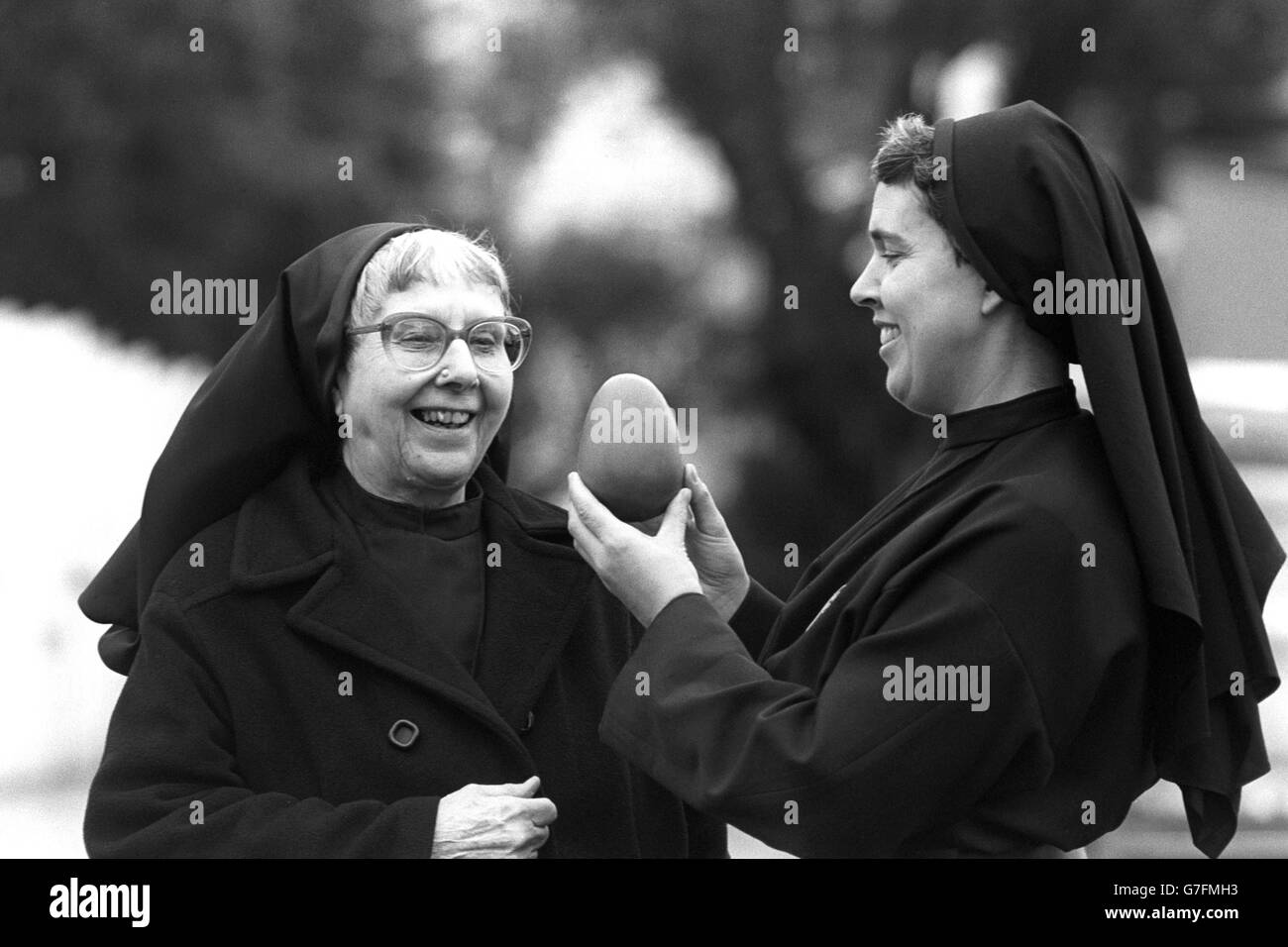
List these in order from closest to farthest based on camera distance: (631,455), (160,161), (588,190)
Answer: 1. (631,455)
2. (160,161)
3. (588,190)

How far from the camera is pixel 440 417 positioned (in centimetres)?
372

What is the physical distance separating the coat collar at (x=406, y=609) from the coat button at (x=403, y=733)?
0.29ft

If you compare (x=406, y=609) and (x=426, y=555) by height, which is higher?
(x=426, y=555)

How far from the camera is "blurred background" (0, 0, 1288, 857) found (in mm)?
9992

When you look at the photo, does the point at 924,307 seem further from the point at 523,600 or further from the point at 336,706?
the point at 336,706

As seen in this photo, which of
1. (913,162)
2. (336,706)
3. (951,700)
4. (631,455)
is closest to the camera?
(951,700)

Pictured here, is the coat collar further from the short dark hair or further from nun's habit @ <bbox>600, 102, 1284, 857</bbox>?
the short dark hair

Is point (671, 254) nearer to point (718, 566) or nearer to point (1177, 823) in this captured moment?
point (1177, 823)

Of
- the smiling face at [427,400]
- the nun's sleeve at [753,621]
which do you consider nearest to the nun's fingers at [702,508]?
the nun's sleeve at [753,621]

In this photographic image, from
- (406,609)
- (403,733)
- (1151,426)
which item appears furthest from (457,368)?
(1151,426)

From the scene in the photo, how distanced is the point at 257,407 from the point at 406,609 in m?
0.51

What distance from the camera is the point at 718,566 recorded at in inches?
160
